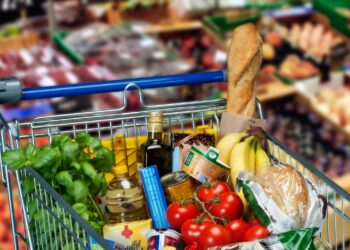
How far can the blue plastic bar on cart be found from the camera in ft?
7.73

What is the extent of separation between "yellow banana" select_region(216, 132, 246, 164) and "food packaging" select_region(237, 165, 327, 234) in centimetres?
27

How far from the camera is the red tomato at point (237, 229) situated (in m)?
1.96

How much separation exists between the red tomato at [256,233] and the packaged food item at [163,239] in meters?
0.20

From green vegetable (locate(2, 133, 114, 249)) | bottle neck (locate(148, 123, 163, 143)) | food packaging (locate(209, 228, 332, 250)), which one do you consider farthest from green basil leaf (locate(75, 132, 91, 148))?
food packaging (locate(209, 228, 332, 250))

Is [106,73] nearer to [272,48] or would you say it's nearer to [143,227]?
[272,48]

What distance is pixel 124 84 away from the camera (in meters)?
2.41

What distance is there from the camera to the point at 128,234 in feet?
6.97

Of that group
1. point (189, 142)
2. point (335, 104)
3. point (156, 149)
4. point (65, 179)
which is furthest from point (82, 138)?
point (335, 104)

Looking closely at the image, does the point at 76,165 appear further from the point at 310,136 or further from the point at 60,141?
the point at 310,136

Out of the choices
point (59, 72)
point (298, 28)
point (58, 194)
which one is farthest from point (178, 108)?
point (298, 28)

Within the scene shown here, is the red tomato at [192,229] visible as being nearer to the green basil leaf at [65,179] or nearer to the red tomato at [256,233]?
the red tomato at [256,233]

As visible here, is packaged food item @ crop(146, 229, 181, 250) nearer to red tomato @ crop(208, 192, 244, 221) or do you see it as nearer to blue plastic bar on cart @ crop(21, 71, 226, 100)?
red tomato @ crop(208, 192, 244, 221)

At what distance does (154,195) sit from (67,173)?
0.30 m

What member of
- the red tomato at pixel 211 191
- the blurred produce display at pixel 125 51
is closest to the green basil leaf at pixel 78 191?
the red tomato at pixel 211 191
